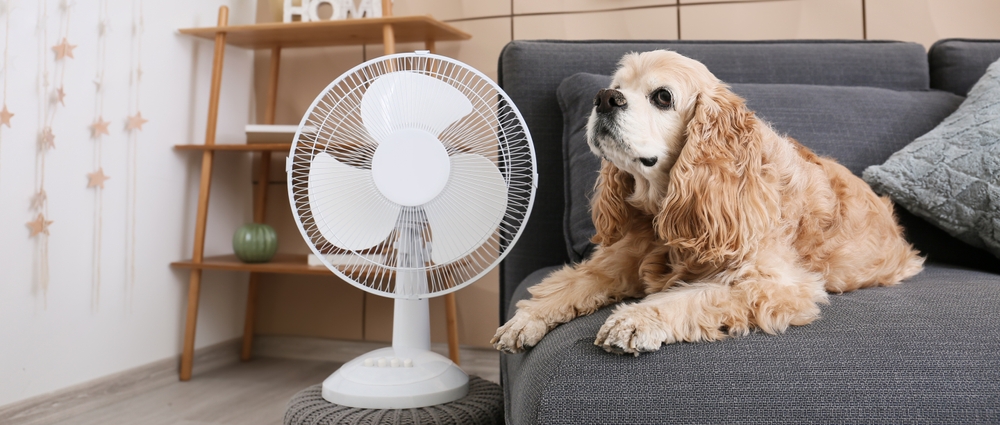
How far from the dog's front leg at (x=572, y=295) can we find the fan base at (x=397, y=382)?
0.40 metres

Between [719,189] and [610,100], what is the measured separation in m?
0.26

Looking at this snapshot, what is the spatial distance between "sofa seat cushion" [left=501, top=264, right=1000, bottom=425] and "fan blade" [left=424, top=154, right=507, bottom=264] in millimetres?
566

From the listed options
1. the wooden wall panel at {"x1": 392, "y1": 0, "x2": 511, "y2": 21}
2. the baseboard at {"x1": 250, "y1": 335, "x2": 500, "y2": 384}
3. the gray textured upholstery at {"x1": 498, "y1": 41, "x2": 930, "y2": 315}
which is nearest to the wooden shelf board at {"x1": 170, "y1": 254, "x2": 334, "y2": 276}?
the baseboard at {"x1": 250, "y1": 335, "x2": 500, "y2": 384}

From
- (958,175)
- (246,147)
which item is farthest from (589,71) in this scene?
(246,147)

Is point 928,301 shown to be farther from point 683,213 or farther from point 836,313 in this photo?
point 683,213

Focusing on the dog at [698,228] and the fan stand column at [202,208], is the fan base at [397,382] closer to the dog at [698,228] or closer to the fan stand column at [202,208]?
the dog at [698,228]

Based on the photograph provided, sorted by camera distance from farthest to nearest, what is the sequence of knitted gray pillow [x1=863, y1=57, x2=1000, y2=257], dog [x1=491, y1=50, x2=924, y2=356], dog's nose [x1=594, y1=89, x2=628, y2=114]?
knitted gray pillow [x1=863, y1=57, x2=1000, y2=257] < dog's nose [x1=594, y1=89, x2=628, y2=114] < dog [x1=491, y1=50, x2=924, y2=356]

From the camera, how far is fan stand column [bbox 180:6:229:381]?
2805 millimetres

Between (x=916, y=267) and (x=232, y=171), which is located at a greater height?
(x=232, y=171)

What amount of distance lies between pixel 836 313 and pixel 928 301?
0.19 m

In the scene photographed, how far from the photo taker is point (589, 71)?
2.07m

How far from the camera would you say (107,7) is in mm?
2492

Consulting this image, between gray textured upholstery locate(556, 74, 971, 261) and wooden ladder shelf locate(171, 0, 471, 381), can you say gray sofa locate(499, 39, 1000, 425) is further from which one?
wooden ladder shelf locate(171, 0, 471, 381)

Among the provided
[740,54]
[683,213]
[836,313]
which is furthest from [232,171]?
[836,313]
